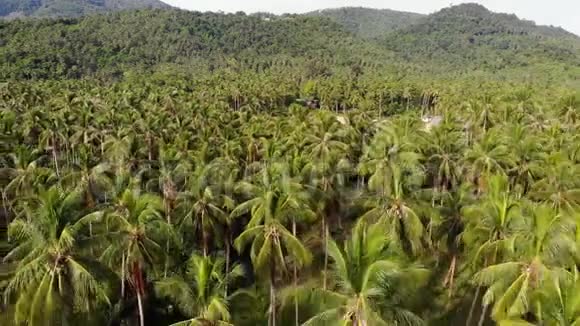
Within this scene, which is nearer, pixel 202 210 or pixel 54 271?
pixel 54 271

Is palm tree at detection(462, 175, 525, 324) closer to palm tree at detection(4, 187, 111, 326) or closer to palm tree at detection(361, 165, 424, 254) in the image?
palm tree at detection(361, 165, 424, 254)

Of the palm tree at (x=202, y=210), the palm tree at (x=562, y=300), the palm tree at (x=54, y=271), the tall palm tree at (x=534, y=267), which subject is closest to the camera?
the palm tree at (x=562, y=300)

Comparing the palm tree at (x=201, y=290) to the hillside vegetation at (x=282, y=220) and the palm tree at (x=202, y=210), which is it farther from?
the palm tree at (x=202, y=210)

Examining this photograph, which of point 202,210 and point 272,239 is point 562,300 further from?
point 202,210

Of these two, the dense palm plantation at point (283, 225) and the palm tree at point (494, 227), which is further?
the palm tree at point (494, 227)

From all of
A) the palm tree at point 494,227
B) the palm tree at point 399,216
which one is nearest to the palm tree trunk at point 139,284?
the palm tree at point 399,216

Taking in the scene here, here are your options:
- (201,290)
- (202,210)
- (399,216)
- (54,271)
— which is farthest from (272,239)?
(54,271)
